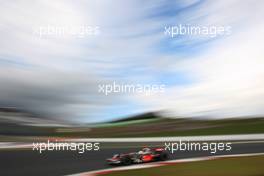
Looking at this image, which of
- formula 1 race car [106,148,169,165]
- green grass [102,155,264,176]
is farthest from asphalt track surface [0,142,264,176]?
green grass [102,155,264,176]

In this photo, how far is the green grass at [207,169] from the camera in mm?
3434

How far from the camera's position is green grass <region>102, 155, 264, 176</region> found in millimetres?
3434

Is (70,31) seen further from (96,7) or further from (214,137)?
(214,137)

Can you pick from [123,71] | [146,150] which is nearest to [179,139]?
[146,150]

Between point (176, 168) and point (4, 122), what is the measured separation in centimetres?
109

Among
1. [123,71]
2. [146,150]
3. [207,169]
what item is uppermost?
[123,71]

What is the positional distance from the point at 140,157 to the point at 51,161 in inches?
21.3

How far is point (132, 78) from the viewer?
136 inches

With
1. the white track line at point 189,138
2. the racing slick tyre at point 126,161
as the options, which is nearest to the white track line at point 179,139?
the white track line at point 189,138

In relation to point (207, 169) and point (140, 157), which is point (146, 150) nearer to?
point (140, 157)

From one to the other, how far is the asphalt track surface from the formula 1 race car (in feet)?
0.11

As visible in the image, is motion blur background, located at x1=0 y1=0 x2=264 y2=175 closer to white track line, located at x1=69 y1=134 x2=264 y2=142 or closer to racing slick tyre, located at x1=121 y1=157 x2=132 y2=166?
white track line, located at x1=69 y1=134 x2=264 y2=142

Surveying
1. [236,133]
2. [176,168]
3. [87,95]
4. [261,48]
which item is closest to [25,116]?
[87,95]

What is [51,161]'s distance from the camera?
3.40 meters
